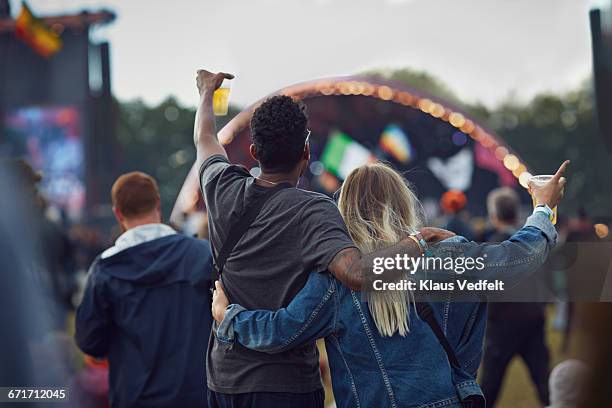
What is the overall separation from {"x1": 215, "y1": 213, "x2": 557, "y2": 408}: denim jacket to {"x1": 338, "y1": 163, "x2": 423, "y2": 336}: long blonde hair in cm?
8

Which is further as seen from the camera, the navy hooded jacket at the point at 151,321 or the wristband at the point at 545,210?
the navy hooded jacket at the point at 151,321

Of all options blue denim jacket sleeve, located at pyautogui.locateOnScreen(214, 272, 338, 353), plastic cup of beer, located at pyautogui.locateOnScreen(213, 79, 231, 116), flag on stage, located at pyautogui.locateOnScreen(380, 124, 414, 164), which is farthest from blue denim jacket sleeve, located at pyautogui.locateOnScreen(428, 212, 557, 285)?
flag on stage, located at pyautogui.locateOnScreen(380, 124, 414, 164)

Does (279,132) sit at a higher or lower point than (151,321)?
higher

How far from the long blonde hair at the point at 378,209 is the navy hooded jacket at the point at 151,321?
0.73 meters

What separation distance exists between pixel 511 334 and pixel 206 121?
7.89ft

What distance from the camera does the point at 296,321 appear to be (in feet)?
5.88

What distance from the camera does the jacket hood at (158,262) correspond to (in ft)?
8.07

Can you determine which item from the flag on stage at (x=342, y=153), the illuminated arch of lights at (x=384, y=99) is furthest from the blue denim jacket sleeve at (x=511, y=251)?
the flag on stage at (x=342, y=153)

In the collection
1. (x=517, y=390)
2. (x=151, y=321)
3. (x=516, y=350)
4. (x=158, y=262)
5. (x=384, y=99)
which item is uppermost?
(x=384, y=99)

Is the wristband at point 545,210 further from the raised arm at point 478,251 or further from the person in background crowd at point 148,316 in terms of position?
the person in background crowd at point 148,316

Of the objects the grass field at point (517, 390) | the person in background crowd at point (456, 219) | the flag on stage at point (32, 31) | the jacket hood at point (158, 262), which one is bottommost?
the grass field at point (517, 390)

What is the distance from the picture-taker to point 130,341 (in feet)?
8.16
